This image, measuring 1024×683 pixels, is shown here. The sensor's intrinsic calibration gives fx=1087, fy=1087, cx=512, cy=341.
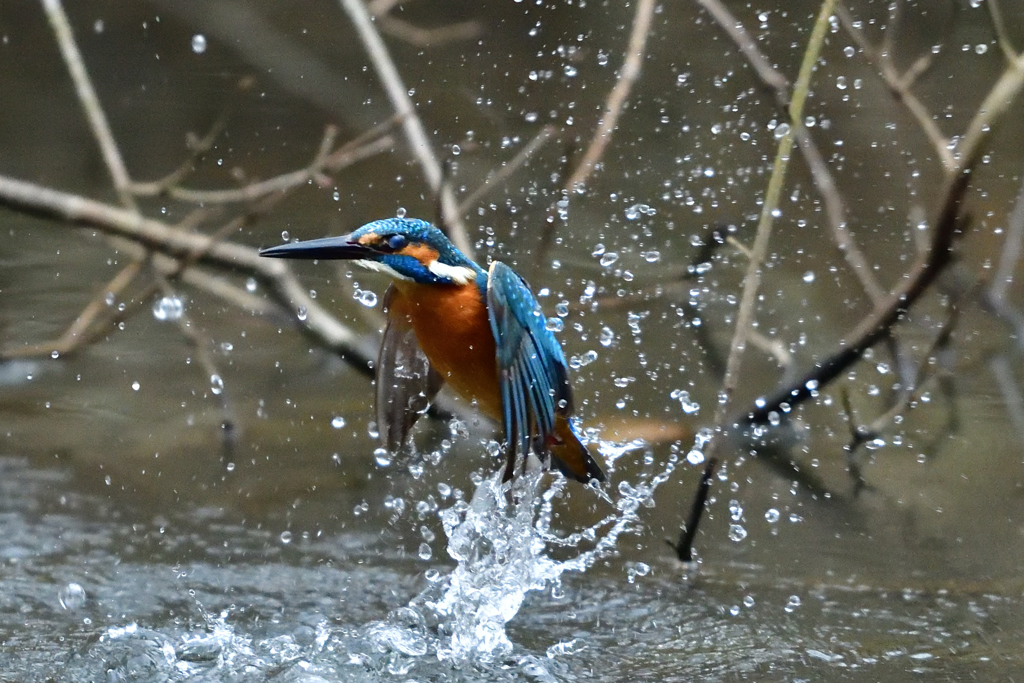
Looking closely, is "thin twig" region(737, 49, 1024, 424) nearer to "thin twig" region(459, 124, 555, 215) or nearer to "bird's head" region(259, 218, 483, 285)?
"thin twig" region(459, 124, 555, 215)

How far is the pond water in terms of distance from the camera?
5.74 ft

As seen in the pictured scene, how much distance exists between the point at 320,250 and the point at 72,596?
80cm

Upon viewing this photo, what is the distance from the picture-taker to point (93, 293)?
3.44 metres

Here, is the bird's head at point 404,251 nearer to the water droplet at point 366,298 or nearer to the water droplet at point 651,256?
the water droplet at point 366,298

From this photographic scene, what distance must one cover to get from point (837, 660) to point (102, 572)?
1.30m

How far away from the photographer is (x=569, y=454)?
1955 mm

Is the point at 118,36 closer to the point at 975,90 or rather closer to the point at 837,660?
the point at 975,90

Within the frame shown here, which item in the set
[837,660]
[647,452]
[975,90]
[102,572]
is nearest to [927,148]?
[975,90]

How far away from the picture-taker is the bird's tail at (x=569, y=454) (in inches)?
74.9

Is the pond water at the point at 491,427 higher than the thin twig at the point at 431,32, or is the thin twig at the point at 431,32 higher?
the thin twig at the point at 431,32

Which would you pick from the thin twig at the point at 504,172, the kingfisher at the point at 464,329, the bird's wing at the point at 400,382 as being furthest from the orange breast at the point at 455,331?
the thin twig at the point at 504,172

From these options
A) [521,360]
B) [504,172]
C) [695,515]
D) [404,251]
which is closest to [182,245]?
[504,172]

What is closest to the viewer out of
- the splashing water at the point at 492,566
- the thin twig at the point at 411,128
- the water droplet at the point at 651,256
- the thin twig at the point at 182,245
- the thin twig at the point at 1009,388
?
the splashing water at the point at 492,566

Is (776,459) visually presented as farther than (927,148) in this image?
No
